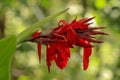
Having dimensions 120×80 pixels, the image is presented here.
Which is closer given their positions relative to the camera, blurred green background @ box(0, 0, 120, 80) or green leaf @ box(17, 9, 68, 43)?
green leaf @ box(17, 9, 68, 43)

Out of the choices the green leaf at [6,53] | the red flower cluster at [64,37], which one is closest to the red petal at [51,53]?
the red flower cluster at [64,37]

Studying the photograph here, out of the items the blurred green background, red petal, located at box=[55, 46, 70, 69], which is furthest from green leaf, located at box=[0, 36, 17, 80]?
the blurred green background

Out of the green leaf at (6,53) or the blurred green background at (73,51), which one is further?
the blurred green background at (73,51)

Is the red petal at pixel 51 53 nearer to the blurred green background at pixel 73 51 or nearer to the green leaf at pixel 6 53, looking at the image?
the green leaf at pixel 6 53

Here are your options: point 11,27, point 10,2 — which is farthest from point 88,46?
point 11,27

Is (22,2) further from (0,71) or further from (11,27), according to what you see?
(0,71)

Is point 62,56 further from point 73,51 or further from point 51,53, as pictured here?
point 73,51

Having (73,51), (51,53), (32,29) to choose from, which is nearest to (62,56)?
(51,53)

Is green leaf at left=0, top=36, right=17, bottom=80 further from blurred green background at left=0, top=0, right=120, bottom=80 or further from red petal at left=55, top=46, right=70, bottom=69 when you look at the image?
blurred green background at left=0, top=0, right=120, bottom=80
